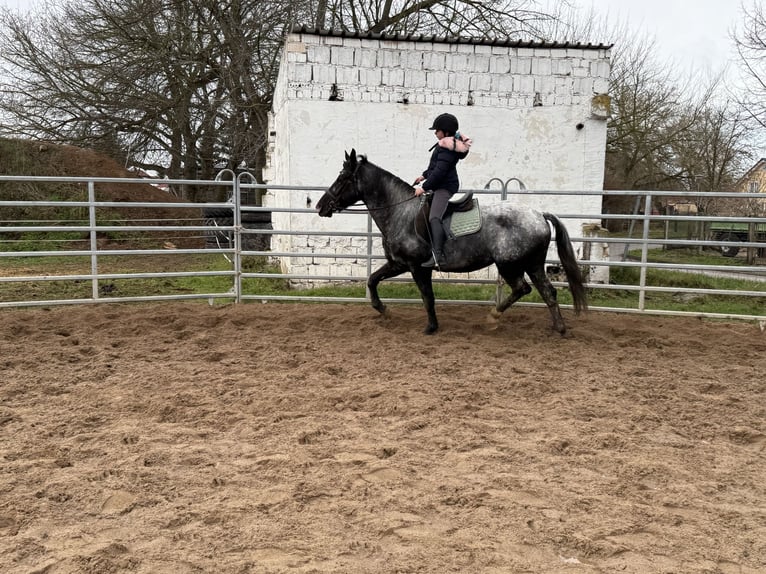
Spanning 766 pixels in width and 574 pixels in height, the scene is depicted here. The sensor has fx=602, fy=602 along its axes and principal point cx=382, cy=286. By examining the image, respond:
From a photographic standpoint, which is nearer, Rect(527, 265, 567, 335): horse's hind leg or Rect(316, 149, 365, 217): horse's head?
Rect(527, 265, 567, 335): horse's hind leg

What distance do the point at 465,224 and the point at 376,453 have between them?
129 inches

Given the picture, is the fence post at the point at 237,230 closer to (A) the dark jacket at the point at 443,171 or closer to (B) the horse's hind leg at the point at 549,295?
(A) the dark jacket at the point at 443,171

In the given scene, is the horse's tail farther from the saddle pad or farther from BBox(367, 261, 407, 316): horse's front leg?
BBox(367, 261, 407, 316): horse's front leg

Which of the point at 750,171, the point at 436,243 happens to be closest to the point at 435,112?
the point at 436,243

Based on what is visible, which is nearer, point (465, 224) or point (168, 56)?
point (465, 224)

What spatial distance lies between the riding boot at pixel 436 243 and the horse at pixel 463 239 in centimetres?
9

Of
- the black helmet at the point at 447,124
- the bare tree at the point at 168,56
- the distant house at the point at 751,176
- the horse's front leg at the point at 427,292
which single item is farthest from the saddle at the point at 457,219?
the distant house at the point at 751,176

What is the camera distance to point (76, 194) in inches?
582

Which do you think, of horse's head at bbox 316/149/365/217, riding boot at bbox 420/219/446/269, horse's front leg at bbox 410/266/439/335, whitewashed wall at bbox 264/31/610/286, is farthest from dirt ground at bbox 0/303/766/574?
whitewashed wall at bbox 264/31/610/286

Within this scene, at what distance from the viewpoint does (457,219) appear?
20.1 feet

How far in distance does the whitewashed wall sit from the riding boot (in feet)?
9.90

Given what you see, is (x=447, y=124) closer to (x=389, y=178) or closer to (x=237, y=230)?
(x=389, y=178)

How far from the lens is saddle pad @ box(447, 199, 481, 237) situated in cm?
610

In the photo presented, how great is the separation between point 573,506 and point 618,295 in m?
7.18
